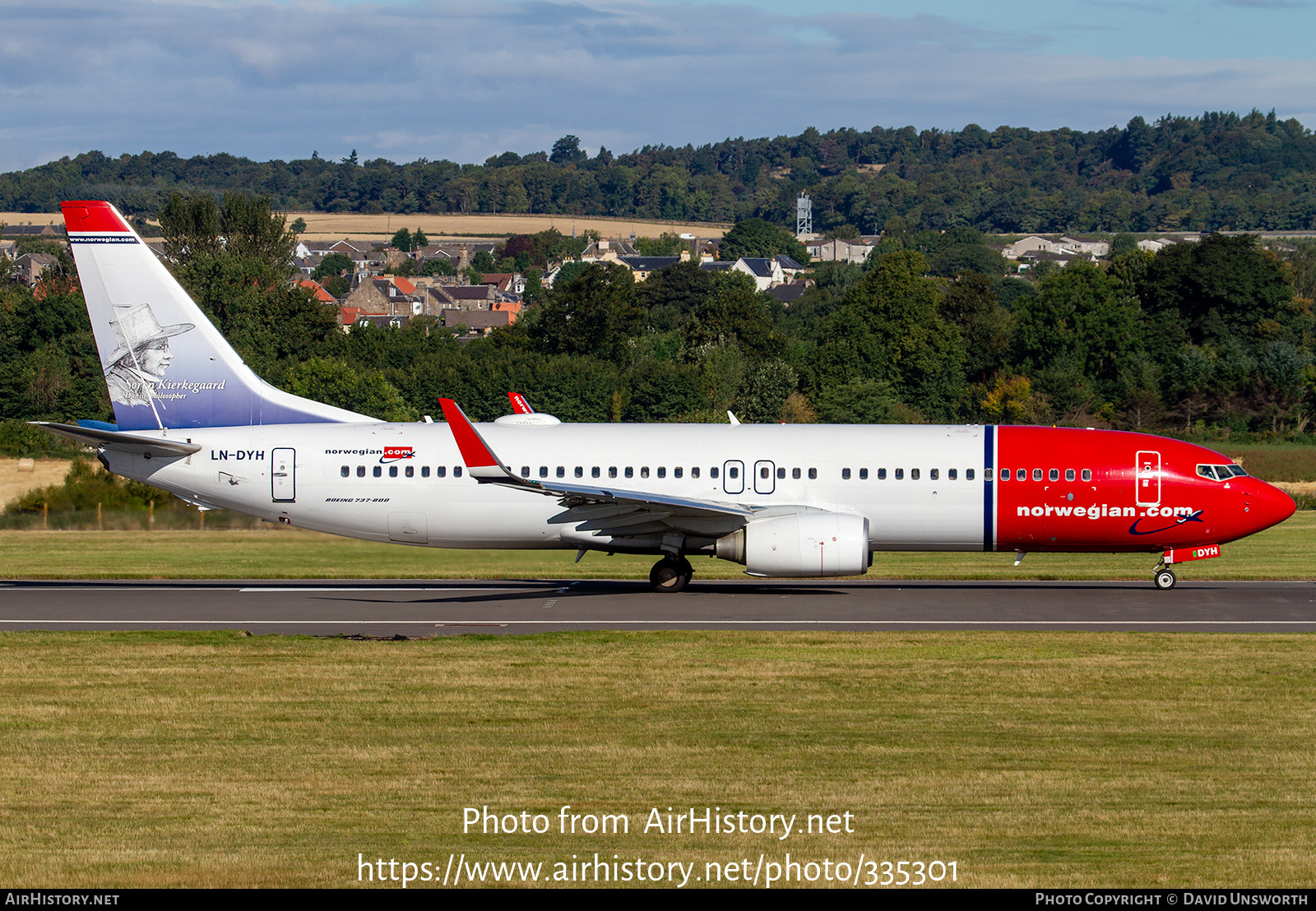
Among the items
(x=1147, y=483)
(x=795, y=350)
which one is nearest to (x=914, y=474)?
(x=1147, y=483)

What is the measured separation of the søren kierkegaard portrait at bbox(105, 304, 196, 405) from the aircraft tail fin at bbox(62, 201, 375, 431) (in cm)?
2

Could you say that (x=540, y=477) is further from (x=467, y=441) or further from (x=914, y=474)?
(x=914, y=474)

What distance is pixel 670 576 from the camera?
102 feet

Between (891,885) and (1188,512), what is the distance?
69.2 ft

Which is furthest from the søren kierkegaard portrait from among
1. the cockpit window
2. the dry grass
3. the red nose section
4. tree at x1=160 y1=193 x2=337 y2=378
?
tree at x1=160 y1=193 x2=337 y2=378

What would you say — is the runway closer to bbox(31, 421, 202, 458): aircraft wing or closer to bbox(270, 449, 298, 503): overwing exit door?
bbox(270, 449, 298, 503): overwing exit door

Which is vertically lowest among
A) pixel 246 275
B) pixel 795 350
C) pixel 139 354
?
pixel 139 354

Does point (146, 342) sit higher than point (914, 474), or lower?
higher

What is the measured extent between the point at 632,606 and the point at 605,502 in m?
2.19

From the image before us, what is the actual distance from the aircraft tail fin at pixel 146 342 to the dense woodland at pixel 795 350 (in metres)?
37.5

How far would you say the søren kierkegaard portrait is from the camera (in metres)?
31.3

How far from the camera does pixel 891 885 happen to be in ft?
38.7

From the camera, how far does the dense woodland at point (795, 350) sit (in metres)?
80.2
